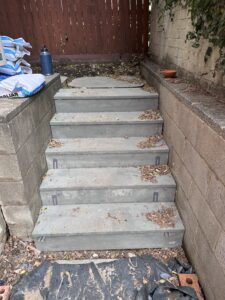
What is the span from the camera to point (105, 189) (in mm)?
2367

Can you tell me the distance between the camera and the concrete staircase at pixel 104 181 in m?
2.15

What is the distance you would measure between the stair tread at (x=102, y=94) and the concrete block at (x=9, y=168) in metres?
1.39

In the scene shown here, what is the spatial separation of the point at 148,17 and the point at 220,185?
4007 millimetres

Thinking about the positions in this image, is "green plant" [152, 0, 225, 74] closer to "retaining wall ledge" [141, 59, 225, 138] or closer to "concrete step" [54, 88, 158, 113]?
"retaining wall ledge" [141, 59, 225, 138]

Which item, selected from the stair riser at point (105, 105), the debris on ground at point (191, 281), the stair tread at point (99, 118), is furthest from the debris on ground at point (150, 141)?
the debris on ground at point (191, 281)

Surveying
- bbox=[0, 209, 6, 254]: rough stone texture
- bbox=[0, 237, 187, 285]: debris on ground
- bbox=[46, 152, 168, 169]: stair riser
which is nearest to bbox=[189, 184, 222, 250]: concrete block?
bbox=[0, 237, 187, 285]: debris on ground

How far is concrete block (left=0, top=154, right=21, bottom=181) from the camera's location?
186cm

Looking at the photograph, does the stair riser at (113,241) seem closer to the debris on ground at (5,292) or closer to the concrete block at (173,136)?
the debris on ground at (5,292)

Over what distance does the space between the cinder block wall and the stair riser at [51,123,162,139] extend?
75 centimetres

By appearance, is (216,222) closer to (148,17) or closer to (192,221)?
(192,221)

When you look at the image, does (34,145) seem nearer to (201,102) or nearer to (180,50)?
(201,102)

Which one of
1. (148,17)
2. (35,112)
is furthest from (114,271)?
(148,17)

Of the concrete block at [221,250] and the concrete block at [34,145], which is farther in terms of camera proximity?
the concrete block at [34,145]

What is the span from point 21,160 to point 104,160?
97cm
